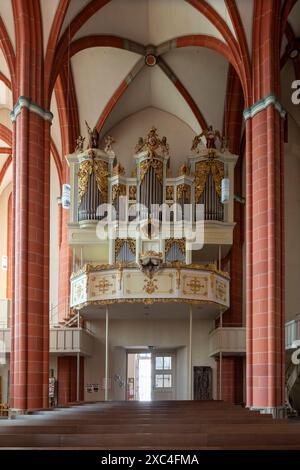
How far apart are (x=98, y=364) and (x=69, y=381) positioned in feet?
4.32

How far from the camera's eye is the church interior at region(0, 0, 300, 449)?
15.6 meters

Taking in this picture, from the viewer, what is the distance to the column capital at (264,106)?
15781 millimetres

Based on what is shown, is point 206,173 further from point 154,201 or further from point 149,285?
point 149,285

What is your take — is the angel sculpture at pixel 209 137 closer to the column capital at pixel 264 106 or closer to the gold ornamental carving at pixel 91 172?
the gold ornamental carving at pixel 91 172

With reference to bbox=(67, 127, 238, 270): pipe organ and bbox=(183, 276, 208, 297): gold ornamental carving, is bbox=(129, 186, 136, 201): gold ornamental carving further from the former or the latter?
bbox=(183, 276, 208, 297): gold ornamental carving

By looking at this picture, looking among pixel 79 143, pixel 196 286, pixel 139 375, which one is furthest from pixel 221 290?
pixel 139 375

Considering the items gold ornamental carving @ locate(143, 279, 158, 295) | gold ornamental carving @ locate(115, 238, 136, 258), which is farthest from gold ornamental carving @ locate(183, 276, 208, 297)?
gold ornamental carving @ locate(115, 238, 136, 258)

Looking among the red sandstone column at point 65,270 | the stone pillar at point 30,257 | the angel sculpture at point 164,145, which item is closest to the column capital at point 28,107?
the stone pillar at point 30,257

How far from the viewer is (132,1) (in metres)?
19.8

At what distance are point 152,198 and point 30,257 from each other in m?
5.99

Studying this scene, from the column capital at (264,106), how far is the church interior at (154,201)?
3cm

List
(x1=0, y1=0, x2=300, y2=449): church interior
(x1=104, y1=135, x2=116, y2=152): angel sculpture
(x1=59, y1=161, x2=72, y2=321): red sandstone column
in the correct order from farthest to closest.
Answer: (x1=59, y1=161, x2=72, y2=321): red sandstone column, (x1=104, y1=135, x2=116, y2=152): angel sculpture, (x1=0, y1=0, x2=300, y2=449): church interior

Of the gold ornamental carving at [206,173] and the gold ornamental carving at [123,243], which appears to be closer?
the gold ornamental carving at [206,173]

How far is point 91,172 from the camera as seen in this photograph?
69.2 feet
